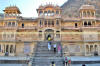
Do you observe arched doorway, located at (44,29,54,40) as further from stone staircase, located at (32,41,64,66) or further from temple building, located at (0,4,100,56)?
stone staircase, located at (32,41,64,66)

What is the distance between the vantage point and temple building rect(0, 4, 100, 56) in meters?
32.3

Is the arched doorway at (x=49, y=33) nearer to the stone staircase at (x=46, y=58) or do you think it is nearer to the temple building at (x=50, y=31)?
the temple building at (x=50, y=31)

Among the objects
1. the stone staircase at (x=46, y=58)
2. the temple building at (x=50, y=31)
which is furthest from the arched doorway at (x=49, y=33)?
the stone staircase at (x=46, y=58)

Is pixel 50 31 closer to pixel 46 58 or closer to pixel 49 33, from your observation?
pixel 49 33

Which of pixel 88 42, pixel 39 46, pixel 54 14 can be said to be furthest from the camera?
pixel 54 14

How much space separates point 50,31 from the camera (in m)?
34.1

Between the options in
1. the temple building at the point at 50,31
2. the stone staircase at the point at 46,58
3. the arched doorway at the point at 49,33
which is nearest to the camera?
the stone staircase at the point at 46,58

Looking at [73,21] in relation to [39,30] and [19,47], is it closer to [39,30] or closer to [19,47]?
[39,30]

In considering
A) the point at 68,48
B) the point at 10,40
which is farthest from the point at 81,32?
the point at 10,40

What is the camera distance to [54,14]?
3406 cm

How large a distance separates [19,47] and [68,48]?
1216cm

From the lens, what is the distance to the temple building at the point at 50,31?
32.3 m

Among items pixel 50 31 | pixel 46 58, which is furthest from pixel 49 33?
pixel 46 58

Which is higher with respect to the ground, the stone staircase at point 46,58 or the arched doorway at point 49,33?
the arched doorway at point 49,33
